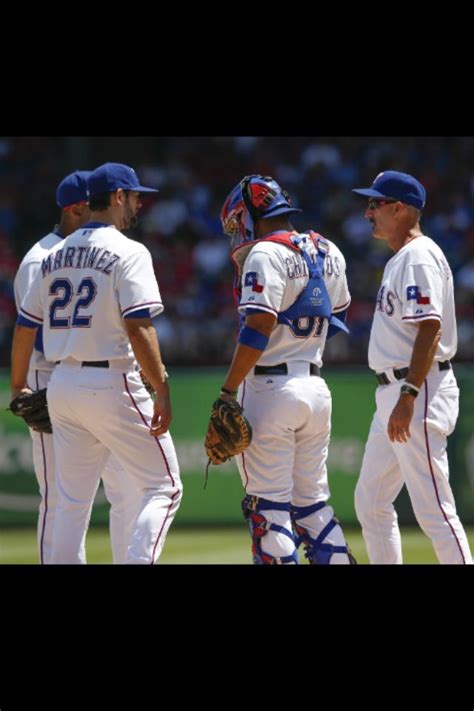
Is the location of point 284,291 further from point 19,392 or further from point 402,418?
point 19,392

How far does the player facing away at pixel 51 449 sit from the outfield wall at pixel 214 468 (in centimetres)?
369

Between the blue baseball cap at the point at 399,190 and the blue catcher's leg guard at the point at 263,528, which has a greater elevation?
the blue baseball cap at the point at 399,190

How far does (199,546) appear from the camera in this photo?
8.83 m

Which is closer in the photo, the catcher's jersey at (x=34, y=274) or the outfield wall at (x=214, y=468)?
the catcher's jersey at (x=34, y=274)

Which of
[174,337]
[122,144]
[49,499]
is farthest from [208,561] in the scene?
[122,144]

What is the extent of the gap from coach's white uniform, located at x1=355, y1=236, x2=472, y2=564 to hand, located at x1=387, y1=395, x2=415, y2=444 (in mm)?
73

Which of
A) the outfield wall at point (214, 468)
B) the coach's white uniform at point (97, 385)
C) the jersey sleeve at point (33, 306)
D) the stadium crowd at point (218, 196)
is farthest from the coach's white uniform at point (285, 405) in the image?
the stadium crowd at point (218, 196)

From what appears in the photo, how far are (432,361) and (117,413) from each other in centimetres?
148

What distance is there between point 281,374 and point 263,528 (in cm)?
69

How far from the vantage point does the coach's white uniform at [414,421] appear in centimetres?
541

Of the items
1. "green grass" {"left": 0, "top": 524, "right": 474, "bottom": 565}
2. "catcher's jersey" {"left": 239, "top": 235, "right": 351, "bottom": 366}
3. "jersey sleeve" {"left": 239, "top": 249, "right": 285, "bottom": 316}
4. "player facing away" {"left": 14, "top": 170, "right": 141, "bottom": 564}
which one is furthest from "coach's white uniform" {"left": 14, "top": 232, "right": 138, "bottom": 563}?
"green grass" {"left": 0, "top": 524, "right": 474, "bottom": 565}

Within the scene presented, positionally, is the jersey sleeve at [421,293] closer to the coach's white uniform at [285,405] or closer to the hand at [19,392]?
the coach's white uniform at [285,405]

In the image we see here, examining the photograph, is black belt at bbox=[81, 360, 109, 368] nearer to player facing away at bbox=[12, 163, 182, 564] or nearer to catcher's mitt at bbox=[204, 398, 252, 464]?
player facing away at bbox=[12, 163, 182, 564]

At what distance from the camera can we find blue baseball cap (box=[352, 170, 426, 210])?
5.70m
